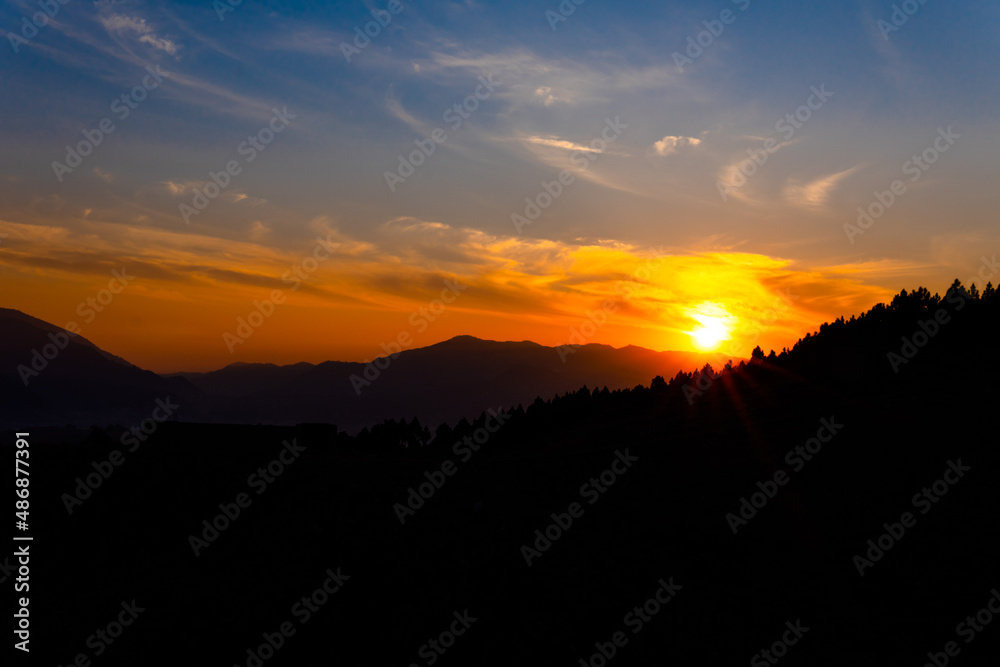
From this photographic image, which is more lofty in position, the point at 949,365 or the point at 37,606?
the point at 949,365

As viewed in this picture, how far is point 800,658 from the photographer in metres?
15.9

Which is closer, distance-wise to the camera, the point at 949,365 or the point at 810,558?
the point at 810,558

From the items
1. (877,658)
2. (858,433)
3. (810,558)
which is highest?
(858,433)

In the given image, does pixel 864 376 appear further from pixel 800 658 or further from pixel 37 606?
pixel 37 606

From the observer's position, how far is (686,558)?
20.7 m

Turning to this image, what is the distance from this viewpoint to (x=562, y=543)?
71.5 feet

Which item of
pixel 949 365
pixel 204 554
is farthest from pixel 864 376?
pixel 204 554

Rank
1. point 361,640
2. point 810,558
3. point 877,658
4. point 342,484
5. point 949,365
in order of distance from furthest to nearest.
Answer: point 949,365 → point 342,484 → point 810,558 → point 361,640 → point 877,658

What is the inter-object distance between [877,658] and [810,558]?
4.67 metres

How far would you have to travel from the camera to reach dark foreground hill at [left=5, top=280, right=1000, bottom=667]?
1725cm

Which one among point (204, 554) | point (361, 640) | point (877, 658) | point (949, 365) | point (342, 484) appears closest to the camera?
point (877, 658)

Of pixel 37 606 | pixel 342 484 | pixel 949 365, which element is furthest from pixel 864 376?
pixel 37 606

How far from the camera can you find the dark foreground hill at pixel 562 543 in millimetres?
17250

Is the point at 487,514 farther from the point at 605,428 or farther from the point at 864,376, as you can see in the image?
the point at 864,376
